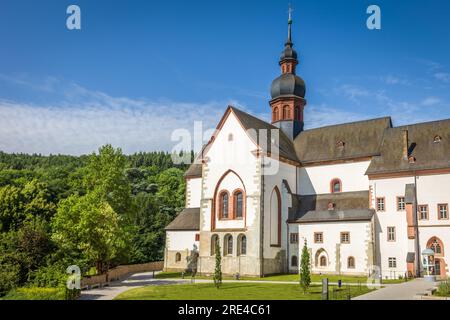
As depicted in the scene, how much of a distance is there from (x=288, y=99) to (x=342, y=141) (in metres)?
9.20

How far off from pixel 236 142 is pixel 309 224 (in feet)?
37.7

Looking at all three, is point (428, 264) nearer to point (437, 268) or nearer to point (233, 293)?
point (437, 268)

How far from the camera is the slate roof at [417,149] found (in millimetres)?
43875

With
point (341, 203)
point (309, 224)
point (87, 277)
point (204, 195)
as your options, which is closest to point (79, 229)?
point (87, 277)

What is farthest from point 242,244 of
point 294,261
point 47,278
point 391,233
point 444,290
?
point 444,290

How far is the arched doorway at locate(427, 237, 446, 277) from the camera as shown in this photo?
4088 centimetres

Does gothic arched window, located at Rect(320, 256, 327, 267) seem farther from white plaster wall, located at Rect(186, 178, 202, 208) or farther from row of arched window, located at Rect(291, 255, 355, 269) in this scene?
white plaster wall, located at Rect(186, 178, 202, 208)

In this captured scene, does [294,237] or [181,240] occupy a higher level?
[294,237]

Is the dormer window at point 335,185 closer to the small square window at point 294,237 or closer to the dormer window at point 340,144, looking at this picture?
the dormer window at point 340,144

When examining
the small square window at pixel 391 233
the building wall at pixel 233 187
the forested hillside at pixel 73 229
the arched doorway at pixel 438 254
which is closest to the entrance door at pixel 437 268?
the arched doorway at pixel 438 254

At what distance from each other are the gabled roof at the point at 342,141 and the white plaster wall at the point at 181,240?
15565 millimetres

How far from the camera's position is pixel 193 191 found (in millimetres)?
58094

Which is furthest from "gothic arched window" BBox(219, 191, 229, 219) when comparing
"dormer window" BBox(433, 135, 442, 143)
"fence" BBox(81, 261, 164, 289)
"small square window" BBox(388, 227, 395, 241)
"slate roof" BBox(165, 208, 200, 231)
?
"dormer window" BBox(433, 135, 442, 143)

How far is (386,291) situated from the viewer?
96.3 feet
